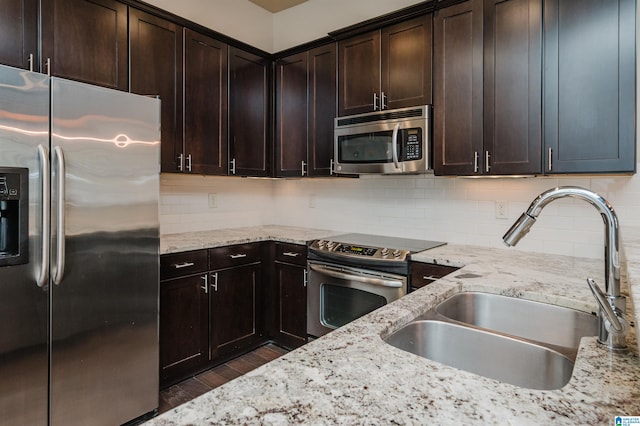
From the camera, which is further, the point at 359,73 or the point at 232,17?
the point at 232,17

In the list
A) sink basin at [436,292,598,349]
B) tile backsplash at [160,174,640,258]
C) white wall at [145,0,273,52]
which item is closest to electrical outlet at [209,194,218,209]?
tile backsplash at [160,174,640,258]

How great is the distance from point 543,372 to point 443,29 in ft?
6.98

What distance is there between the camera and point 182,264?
2.45m

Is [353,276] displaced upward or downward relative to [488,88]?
downward

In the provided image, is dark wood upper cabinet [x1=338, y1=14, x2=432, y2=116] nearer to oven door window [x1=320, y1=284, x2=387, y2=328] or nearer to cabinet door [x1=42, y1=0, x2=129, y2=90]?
oven door window [x1=320, y1=284, x2=387, y2=328]

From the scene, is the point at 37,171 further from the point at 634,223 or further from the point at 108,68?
the point at 634,223

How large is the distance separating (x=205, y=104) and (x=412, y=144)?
1.57 meters

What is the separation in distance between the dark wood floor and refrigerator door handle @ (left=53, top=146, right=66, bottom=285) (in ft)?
3.42

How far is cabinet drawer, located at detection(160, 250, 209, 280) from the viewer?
2.35 meters

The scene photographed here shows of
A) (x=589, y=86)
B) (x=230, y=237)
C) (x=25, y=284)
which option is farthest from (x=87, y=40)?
(x=589, y=86)

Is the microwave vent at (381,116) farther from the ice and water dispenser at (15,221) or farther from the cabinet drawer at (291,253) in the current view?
the ice and water dispenser at (15,221)

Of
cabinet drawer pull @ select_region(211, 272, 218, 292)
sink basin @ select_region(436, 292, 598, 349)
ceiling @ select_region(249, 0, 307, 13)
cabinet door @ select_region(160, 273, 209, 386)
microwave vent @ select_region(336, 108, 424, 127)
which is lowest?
cabinet door @ select_region(160, 273, 209, 386)

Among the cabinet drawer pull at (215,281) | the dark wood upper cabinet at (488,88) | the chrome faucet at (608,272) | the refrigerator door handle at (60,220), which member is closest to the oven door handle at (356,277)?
the cabinet drawer pull at (215,281)

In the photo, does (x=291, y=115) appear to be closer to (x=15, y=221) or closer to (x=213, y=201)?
(x=213, y=201)
